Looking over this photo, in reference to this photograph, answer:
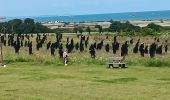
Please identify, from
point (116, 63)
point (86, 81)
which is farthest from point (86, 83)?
point (116, 63)

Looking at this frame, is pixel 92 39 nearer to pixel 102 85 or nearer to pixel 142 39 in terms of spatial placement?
pixel 142 39

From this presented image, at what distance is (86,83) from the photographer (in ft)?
79.6

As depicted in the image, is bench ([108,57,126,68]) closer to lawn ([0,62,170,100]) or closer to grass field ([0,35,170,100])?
grass field ([0,35,170,100])

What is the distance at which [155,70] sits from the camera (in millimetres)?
30875

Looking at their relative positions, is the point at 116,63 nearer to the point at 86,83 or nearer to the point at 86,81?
the point at 86,81

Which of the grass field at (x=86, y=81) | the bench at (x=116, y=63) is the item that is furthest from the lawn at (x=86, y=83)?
the bench at (x=116, y=63)

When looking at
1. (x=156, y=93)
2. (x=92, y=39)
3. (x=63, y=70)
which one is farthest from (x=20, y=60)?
(x=92, y=39)

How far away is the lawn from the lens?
1984 centimetres

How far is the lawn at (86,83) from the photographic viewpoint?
65.1 ft

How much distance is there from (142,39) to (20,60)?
3704 centimetres

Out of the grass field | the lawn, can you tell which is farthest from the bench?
the lawn

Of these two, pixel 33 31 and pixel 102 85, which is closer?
pixel 102 85

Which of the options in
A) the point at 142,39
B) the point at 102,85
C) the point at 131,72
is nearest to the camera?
the point at 102,85

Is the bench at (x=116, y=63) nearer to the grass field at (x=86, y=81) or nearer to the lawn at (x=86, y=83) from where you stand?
the grass field at (x=86, y=81)
